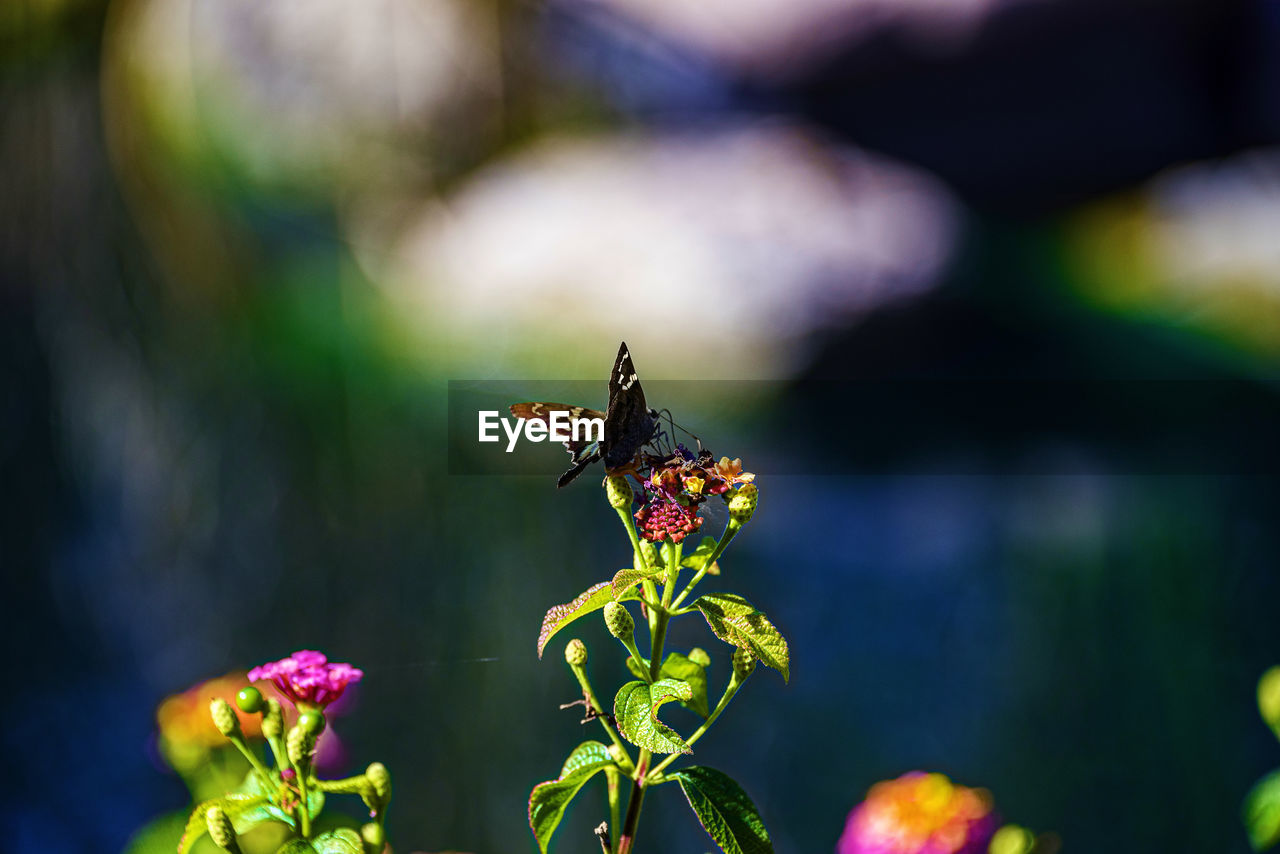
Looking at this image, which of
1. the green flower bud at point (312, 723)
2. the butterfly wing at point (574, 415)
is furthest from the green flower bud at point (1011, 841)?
the green flower bud at point (312, 723)

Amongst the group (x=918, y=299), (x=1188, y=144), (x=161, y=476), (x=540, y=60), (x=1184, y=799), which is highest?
(x=540, y=60)

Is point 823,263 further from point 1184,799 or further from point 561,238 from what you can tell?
point 1184,799

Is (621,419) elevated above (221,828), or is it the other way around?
(621,419)

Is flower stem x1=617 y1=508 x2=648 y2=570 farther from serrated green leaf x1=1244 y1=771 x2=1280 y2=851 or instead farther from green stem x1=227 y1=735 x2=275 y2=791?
serrated green leaf x1=1244 y1=771 x2=1280 y2=851

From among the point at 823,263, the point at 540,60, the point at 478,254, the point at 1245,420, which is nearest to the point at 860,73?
the point at 823,263

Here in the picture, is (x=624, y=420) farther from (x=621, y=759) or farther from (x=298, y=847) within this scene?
(x=298, y=847)

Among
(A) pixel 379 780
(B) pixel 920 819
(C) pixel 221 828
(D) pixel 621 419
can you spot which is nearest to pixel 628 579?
(D) pixel 621 419
